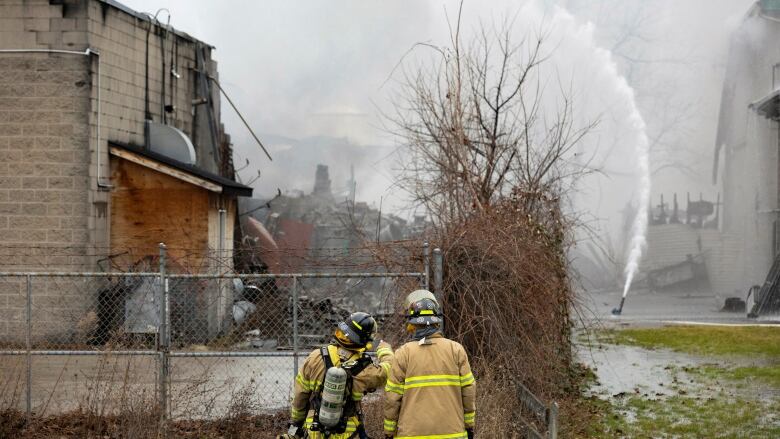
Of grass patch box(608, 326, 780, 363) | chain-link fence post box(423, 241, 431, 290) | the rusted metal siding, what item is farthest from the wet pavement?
chain-link fence post box(423, 241, 431, 290)

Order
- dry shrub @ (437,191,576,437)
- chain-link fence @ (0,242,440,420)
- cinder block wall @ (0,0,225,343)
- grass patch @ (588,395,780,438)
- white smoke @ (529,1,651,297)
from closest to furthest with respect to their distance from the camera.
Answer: chain-link fence @ (0,242,440,420) < dry shrub @ (437,191,576,437) < grass patch @ (588,395,780,438) < cinder block wall @ (0,0,225,343) < white smoke @ (529,1,651,297)

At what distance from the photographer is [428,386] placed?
6.04m

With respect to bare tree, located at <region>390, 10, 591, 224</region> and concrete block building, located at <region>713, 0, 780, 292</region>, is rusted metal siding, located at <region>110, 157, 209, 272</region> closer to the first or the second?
bare tree, located at <region>390, 10, 591, 224</region>

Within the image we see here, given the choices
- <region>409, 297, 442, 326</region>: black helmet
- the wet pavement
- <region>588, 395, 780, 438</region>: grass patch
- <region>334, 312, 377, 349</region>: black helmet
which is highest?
<region>409, 297, 442, 326</region>: black helmet

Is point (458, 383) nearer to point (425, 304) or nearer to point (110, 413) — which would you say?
point (425, 304)

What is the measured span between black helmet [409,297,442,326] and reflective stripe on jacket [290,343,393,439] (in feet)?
1.29

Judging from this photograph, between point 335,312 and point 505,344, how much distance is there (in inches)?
147

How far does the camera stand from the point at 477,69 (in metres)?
13.1

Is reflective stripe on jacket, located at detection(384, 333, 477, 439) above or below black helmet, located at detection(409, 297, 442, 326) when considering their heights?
below

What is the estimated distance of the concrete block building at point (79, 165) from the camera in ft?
51.0

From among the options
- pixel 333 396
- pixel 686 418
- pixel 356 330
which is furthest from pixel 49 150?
pixel 333 396

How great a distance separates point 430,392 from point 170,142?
12.8m

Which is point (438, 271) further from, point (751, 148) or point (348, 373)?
point (751, 148)

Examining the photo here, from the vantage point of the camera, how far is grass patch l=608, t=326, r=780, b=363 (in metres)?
17.1
